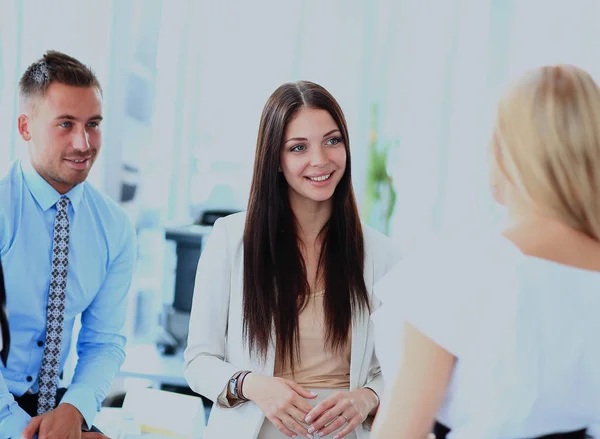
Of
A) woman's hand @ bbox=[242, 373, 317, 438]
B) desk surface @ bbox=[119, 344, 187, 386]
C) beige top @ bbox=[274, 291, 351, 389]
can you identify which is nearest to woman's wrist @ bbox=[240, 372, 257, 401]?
woman's hand @ bbox=[242, 373, 317, 438]

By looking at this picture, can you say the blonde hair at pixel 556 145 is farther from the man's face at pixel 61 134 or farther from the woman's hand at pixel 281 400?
the man's face at pixel 61 134

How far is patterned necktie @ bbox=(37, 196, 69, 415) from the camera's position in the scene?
2164 millimetres

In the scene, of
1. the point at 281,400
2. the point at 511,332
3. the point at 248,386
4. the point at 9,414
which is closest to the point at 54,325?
the point at 9,414

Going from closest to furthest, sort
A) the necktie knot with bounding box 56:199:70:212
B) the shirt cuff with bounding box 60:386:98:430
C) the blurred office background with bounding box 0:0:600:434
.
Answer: the shirt cuff with bounding box 60:386:98:430 → the necktie knot with bounding box 56:199:70:212 → the blurred office background with bounding box 0:0:600:434

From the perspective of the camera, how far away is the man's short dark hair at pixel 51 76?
2217 mm

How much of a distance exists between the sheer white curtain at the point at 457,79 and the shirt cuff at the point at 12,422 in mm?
2525

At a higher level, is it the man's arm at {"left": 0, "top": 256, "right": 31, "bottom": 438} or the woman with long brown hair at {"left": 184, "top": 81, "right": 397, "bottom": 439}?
the woman with long brown hair at {"left": 184, "top": 81, "right": 397, "bottom": 439}

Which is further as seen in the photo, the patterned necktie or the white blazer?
the patterned necktie

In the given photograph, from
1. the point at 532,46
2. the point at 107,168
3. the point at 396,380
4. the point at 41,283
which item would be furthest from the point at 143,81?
the point at 396,380

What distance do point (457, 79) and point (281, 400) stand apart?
2.71 m

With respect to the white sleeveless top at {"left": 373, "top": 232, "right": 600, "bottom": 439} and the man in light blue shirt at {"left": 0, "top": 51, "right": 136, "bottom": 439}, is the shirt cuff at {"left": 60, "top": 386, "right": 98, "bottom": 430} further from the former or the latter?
the white sleeveless top at {"left": 373, "top": 232, "right": 600, "bottom": 439}

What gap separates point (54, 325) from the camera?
2174 mm

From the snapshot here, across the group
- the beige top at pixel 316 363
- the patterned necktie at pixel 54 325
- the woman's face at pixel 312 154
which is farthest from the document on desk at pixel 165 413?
the woman's face at pixel 312 154

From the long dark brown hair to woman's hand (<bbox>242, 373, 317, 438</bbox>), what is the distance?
4.8 inches
